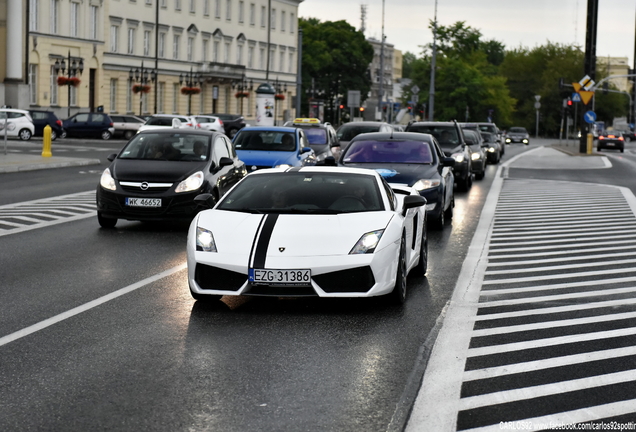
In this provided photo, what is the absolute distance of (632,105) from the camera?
15850 centimetres

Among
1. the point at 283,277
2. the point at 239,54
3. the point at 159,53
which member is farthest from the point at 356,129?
the point at 239,54

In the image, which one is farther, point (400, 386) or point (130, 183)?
point (130, 183)

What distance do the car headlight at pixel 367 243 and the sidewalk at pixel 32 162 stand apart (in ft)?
72.0

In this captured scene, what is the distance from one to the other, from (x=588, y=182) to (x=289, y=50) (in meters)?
75.6

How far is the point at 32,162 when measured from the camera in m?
32.3

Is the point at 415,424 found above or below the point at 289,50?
below

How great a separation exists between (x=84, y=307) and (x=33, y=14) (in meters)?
59.7

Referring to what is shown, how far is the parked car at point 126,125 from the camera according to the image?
58781 mm

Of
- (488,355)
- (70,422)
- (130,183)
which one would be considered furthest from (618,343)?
(130,183)

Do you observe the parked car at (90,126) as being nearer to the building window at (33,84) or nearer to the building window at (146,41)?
the building window at (33,84)

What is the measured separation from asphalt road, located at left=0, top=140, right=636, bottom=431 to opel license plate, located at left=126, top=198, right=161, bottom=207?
2.56 metres

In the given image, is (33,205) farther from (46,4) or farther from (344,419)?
(46,4)

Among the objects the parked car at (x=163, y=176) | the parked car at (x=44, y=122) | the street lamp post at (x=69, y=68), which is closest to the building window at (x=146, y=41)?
the street lamp post at (x=69, y=68)

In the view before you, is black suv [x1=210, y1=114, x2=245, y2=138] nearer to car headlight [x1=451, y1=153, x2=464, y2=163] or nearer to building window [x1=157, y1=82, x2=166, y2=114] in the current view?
building window [x1=157, y1=82, x2=166, y2=114]
